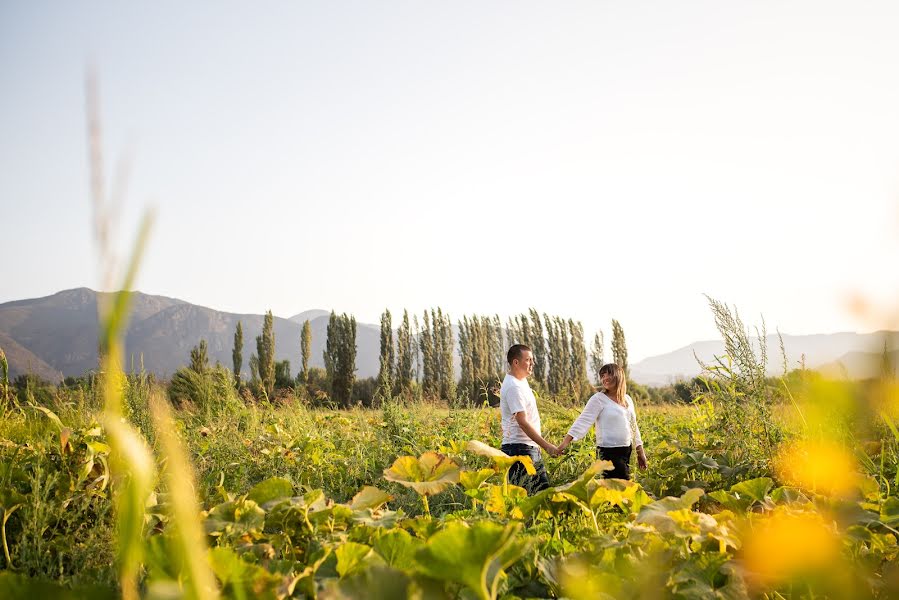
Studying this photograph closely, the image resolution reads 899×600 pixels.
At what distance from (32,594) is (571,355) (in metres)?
39.7

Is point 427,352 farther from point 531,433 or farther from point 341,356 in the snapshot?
point 531,433

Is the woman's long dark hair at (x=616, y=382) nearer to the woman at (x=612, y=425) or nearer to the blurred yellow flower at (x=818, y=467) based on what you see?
the woman at (x=612, y=425)

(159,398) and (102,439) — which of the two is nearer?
(159,398)

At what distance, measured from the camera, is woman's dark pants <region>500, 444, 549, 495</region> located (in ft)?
11.7

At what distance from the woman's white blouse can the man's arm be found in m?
0.26

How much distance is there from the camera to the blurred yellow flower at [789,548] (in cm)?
99

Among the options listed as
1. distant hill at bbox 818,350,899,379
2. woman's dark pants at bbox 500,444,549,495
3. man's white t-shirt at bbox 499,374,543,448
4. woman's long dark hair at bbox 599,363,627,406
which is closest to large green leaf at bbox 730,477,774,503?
distant hill at bbox 818,350,899,379

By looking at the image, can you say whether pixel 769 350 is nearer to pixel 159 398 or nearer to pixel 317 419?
pixel 159 398

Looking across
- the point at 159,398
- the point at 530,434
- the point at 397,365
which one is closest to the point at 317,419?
the point at 530,434

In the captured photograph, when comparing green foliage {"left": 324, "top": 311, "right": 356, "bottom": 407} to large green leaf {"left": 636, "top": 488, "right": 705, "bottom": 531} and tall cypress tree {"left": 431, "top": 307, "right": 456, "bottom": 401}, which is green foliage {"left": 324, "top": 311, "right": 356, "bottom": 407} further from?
large green leaf {"left": 636, "top": 488, "right": 705, "bottom": 531}

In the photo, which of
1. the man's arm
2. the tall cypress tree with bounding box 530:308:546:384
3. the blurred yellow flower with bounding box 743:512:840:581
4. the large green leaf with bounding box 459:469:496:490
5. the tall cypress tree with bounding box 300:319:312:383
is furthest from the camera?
the tall cypress tree with bounding box 530:308:546:384

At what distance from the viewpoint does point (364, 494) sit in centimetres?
134

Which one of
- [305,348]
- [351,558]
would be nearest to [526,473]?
[351,558]

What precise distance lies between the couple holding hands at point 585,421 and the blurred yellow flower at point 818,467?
1.56 metres
